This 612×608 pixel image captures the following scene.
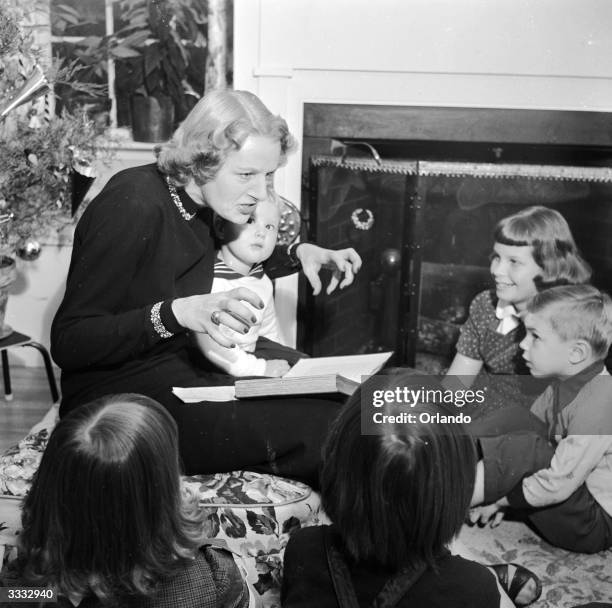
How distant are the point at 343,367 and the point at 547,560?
526 mm

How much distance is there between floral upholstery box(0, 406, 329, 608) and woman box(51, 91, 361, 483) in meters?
0.05

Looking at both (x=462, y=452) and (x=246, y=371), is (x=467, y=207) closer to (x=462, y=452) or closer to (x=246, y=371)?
(x=246, y=371)

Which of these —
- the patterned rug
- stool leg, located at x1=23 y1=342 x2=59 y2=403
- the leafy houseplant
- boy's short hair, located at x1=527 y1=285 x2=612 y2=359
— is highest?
the leafy houseplant

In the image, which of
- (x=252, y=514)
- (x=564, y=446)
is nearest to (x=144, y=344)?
(x=252, y=514)

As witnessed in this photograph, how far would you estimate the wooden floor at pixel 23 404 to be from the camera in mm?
2205

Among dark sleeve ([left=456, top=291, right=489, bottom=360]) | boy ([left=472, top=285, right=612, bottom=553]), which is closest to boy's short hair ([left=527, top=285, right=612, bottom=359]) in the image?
boy ([left=472, top=285, right=612, bottom=553])

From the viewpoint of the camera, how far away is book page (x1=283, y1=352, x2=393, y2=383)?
159cm

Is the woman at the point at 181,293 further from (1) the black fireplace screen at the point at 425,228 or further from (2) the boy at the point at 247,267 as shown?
(1) the black fireplace screen at the point at 425,228

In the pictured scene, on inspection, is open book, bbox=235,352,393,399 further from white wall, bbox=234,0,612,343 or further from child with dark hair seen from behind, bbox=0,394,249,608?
white wall, bbox=234,0,612,343

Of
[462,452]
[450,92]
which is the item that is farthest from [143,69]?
[462,452]

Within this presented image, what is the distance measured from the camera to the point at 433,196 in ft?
7.34

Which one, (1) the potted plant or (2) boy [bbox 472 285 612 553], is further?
(1) the potted plant

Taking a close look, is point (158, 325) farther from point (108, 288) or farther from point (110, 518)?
point (110, 518)

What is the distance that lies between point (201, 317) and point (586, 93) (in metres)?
1.35
